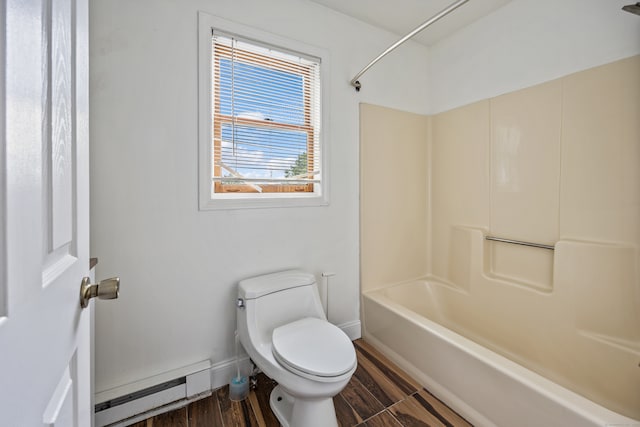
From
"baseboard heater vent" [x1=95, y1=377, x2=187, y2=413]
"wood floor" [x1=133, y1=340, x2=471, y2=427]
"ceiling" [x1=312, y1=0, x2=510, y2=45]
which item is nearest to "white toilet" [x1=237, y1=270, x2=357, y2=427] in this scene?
"wood floor" [x1=133, y1=340, x2=471, y2=427]

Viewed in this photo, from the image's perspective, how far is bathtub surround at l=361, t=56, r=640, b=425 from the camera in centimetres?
142

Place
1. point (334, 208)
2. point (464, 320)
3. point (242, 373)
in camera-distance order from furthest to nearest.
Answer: point (464, 320) → point (334, 208) → point (242, 373)

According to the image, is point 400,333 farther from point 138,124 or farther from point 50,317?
point 138,124

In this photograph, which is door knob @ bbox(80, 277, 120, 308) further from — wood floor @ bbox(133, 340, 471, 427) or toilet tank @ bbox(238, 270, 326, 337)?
wood floor @ bbox(133, 340, 471, 427)

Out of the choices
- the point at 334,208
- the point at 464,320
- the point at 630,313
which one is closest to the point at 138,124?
the point at 334,208

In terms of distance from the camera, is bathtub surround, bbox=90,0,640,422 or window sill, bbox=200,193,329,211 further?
window sill, bbox=200,193,329,211

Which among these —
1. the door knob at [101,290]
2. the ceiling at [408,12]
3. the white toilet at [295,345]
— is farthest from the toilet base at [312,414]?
the ceiling at [408,12]

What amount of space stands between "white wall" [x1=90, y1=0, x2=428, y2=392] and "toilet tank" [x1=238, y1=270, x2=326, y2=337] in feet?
0.51

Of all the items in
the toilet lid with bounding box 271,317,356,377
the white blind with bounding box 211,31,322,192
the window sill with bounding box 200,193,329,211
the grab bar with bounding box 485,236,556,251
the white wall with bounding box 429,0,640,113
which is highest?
the white wall with bounding box 429,0,640,113

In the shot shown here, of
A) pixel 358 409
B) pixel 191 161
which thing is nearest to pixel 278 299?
pixel 358 409

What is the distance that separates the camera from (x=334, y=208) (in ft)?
6.52

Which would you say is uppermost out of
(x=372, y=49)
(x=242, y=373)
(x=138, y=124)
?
(x=372, y=49)

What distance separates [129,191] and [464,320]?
2373 mm

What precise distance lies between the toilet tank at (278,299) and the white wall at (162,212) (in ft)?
0.51
